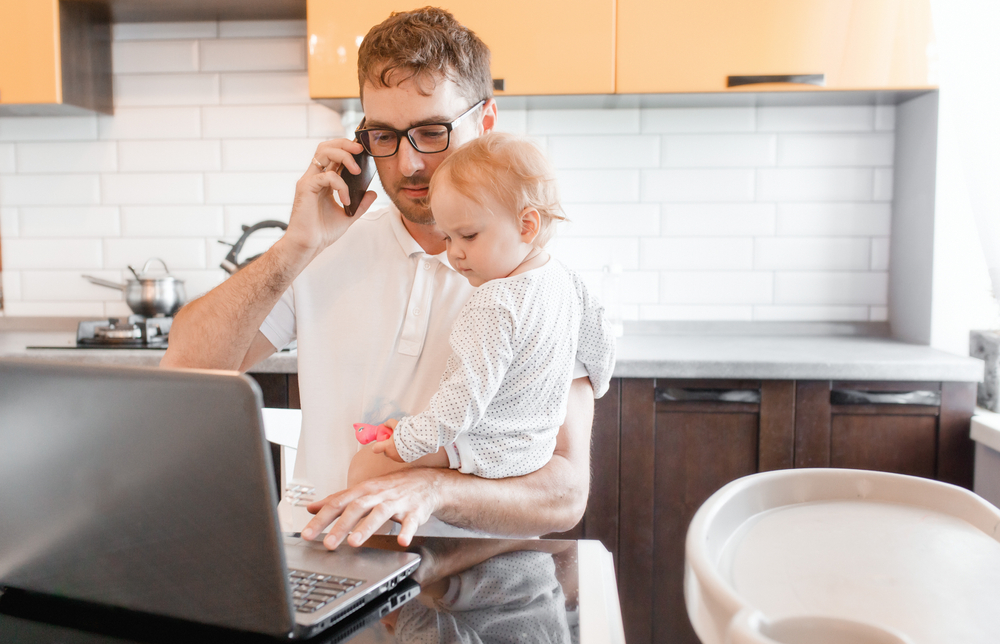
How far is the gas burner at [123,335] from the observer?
2.25 metres

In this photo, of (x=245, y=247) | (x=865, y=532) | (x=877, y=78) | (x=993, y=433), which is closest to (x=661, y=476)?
(x=993, y=433)

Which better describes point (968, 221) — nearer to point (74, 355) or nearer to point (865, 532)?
point (865, 532)

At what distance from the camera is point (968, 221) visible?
7.43ft

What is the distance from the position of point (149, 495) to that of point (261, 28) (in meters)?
2.39

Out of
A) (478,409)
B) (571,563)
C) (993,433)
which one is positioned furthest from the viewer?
(993,433)

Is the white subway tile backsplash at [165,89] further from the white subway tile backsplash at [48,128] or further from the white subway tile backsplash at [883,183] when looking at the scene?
the white subway tile backsplash at [883,183]

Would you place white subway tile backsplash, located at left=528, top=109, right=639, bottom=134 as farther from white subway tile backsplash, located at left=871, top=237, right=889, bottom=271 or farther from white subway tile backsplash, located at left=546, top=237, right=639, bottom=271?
white subway tile backsplash, located at left=871, top=237, right=889, bottom=271

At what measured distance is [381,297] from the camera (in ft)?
4.67

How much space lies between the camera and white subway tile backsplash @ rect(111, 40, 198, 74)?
262cm

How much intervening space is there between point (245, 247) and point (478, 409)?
5.97ft

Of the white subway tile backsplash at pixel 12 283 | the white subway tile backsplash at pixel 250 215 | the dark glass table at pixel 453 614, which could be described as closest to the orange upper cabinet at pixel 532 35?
the white subway tile backsplash at pixel 250 215

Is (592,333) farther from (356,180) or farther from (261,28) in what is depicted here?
(261,28)

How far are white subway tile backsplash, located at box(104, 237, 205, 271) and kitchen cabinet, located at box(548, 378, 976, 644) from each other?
1582 millimetres

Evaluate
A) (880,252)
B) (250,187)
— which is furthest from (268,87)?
(880,252)
